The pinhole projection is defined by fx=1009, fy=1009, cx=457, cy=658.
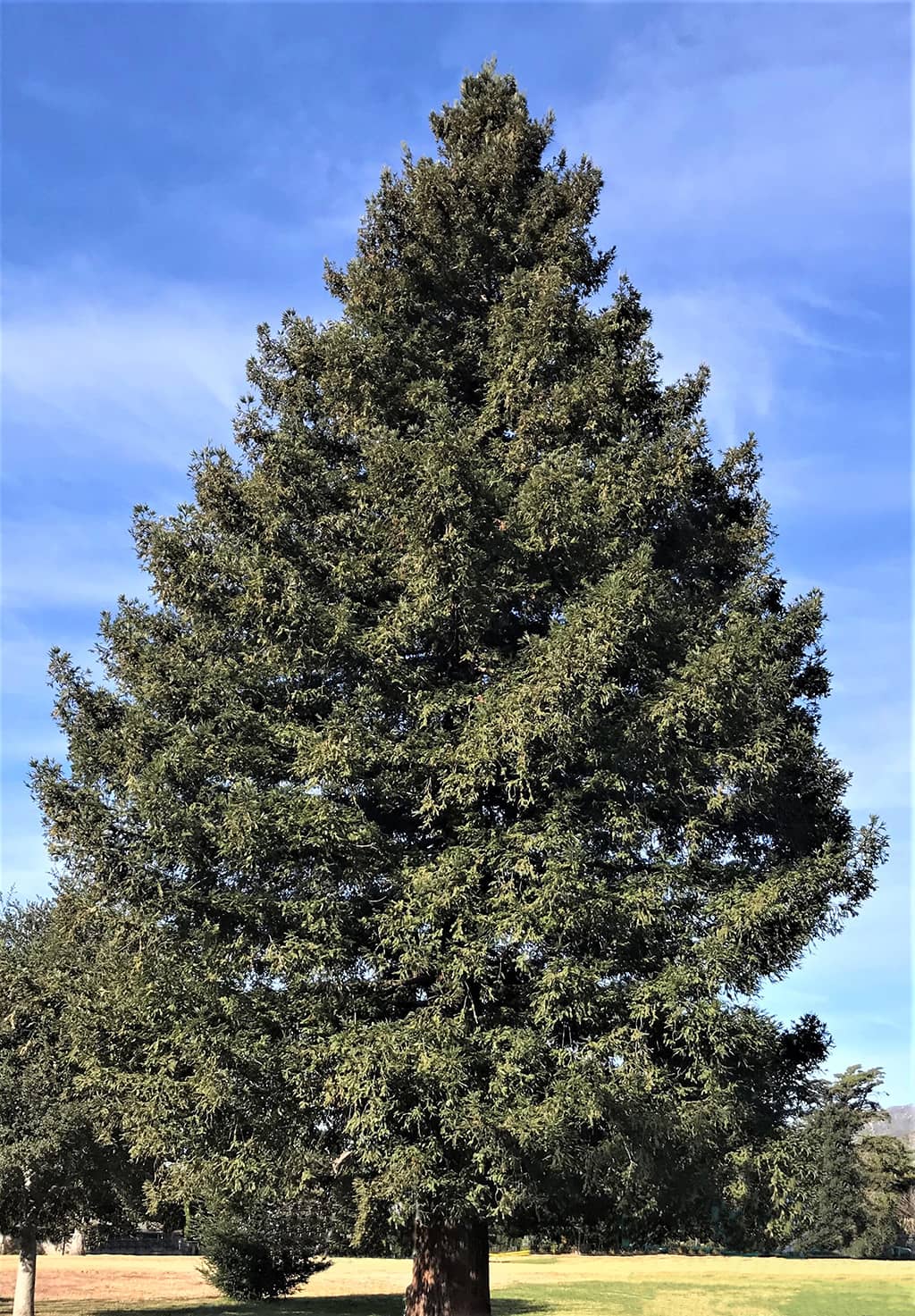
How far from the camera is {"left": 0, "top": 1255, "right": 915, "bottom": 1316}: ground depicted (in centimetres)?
3131

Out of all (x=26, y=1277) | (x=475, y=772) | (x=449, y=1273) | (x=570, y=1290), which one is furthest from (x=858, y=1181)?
(x=475, y=772)

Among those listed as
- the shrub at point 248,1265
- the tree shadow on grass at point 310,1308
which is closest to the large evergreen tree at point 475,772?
the tree shadow on grass at point 310,1308

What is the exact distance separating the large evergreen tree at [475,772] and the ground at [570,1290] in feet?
72.2

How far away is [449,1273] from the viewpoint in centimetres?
1250

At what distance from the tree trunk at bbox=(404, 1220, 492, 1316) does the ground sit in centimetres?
1975

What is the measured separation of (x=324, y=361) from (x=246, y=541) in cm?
353

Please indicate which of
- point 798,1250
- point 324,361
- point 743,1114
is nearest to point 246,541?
point 324,361

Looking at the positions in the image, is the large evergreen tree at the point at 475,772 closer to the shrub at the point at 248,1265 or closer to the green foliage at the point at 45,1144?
the green foliage at the point at 45,1144

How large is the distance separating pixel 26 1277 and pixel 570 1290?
2134cm

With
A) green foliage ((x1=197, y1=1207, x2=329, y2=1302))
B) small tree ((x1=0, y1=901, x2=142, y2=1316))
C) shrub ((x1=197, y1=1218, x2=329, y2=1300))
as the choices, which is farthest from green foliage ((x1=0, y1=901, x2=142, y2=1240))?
shrub ((x1=197, y1=1218, x2=329, y2=1300))

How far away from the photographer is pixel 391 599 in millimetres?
14109

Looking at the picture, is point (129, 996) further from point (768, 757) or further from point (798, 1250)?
point (798, 1250)

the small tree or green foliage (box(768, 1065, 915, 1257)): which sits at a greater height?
the small tree

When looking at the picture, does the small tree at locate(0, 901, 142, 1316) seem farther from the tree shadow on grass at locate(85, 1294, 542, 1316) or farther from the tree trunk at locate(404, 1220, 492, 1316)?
the tree shadow on grass at locate(85, 1294, 542, 1316)
